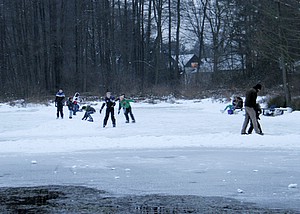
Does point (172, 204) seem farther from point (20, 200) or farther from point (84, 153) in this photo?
point (84, 153)

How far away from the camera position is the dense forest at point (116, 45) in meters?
50.8

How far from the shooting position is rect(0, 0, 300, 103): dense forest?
50781 millimetres

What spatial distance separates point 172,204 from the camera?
7801 millimetres

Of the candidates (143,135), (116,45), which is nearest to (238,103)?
(143,135)

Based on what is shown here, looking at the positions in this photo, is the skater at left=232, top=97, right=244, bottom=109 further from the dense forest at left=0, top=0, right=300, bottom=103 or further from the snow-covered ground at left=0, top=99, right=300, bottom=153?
the dense forest at left=0, top=0, right=300, bottom=103

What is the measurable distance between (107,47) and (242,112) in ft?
113

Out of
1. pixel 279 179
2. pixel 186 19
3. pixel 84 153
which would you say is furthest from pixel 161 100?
pixel 279 179

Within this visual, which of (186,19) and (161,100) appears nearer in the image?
(161,100)

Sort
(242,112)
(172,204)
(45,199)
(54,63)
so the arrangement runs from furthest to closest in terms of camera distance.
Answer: (54,63), (242,112), (45,199), (172,204)

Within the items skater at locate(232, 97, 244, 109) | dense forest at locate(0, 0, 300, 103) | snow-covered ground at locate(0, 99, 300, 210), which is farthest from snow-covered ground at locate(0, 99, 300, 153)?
dense forest at locate(0, 0, 300, 103)

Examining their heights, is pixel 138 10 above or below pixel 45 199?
above

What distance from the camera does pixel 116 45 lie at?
62281 mm

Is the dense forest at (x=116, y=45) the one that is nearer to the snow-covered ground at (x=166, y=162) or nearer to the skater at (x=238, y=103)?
the skater at (x=238, y=103)

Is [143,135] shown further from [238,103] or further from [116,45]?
[116,45]
